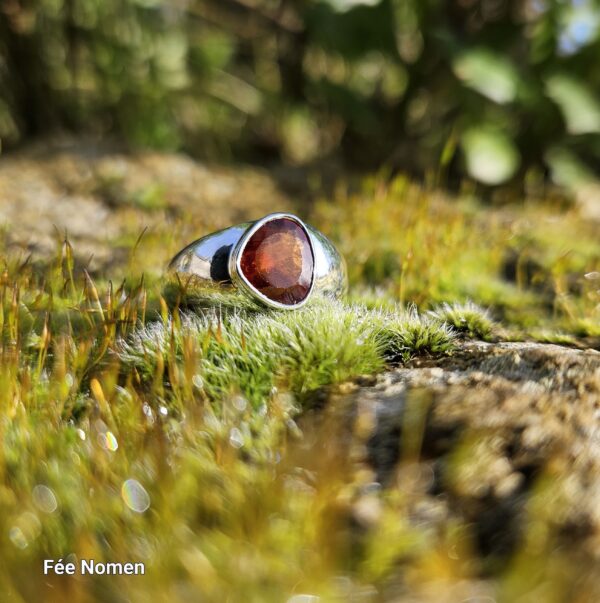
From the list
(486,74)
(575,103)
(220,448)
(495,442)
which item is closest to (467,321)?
(495,442)

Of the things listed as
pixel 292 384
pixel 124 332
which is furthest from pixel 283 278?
pixel 124 332

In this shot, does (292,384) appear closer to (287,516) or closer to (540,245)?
(287,516)

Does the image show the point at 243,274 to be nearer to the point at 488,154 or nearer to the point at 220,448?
the point at 220,448

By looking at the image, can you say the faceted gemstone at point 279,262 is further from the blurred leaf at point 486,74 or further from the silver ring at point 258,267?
the blurred leaf at point 486,74

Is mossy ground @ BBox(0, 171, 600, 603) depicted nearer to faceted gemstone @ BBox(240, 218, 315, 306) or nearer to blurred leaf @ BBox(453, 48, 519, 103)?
faceted gemstone @ BBox(240, 218, 315, 306)

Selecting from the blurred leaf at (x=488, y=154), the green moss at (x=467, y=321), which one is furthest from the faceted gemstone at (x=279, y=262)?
the blurred leaf at (x=488, y=154)

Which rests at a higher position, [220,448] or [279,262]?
[279,262]

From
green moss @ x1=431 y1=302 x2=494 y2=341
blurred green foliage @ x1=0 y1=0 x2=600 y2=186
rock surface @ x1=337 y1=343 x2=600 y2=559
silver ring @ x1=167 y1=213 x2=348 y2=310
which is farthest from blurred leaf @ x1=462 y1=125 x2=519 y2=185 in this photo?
rock surface @ x1=337 y1=343 x2=600 y2=559
